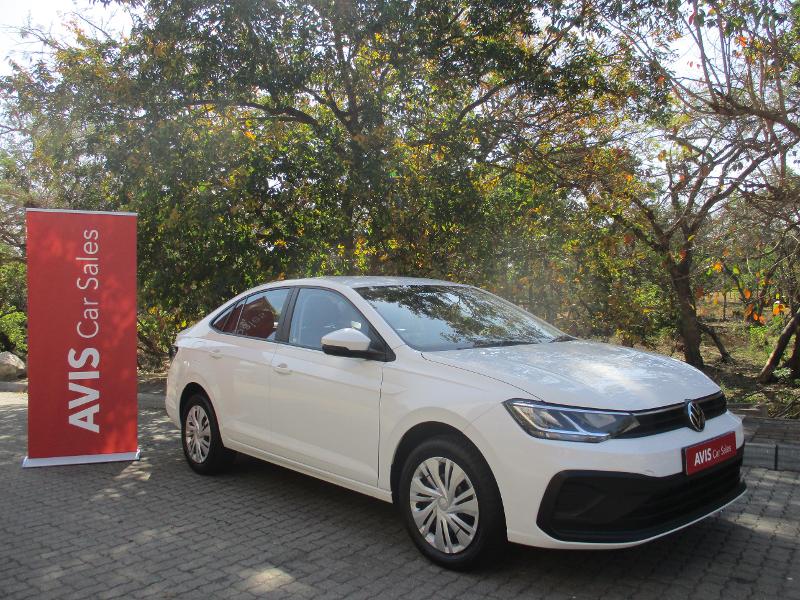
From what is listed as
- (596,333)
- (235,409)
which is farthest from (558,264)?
(235,409)

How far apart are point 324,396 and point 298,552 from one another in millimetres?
A: 989

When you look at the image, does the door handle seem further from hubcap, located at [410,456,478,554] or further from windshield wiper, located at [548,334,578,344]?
windshield wiper, located at [548,334,578,344]

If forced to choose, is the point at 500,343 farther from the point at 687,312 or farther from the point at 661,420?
the point at 687,312

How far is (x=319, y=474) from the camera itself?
4773mm

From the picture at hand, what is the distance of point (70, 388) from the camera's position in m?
6.43

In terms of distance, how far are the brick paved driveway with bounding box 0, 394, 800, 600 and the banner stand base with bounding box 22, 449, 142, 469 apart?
402 mm

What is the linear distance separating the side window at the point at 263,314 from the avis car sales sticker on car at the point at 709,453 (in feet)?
10.2

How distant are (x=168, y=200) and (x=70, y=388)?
10.3 feet

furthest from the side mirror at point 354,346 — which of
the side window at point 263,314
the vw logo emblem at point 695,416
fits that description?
the vw logo emblem at point 695,416

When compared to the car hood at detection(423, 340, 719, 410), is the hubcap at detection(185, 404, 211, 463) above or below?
below

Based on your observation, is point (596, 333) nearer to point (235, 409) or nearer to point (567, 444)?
point (235, 409)

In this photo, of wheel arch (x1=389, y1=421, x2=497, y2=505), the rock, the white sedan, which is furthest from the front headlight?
the rock

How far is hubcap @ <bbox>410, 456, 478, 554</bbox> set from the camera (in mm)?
3779

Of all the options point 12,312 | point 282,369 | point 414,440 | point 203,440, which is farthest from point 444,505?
point 12,312
